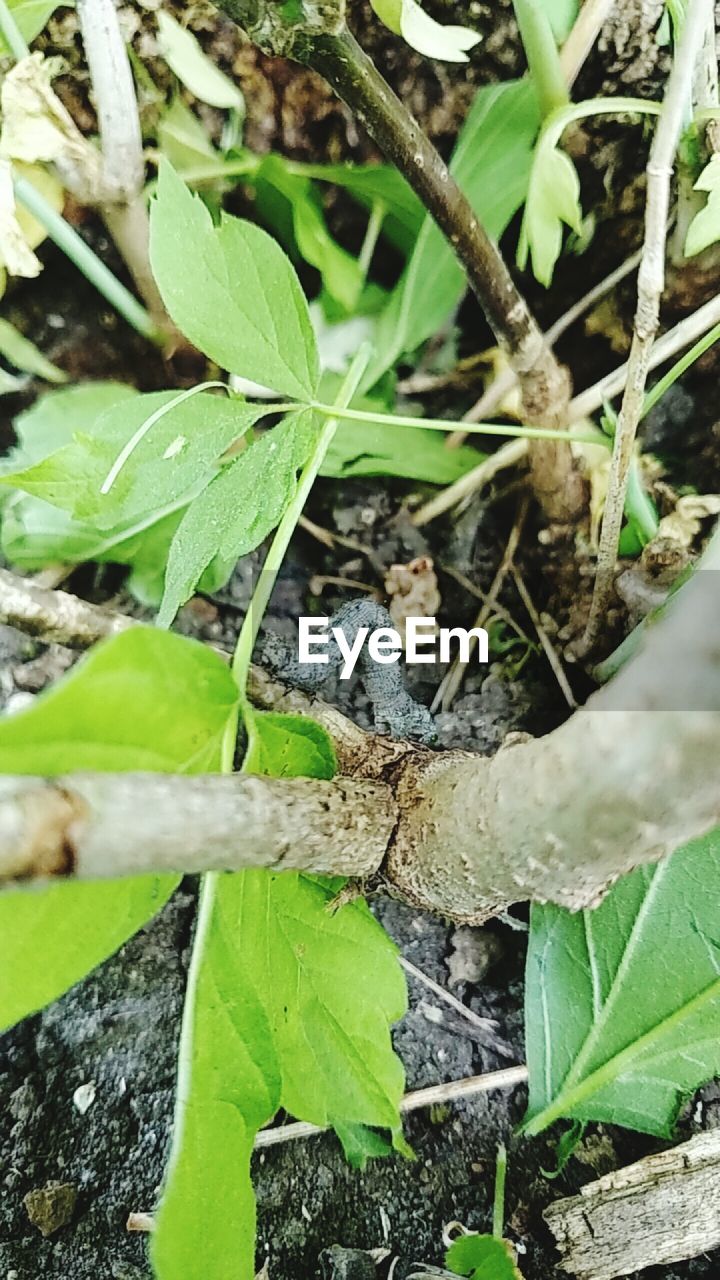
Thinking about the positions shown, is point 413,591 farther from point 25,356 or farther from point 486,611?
point 25,356

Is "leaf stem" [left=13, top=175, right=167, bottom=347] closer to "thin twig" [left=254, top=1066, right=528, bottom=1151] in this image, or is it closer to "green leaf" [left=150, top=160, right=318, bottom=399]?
"green leaf" [left=150, top=160, right=318, bottom=399]

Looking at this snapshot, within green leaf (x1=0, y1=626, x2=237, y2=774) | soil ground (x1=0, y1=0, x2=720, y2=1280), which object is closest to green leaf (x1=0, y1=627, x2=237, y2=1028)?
green leaf (x1=0, y1=626, x2=237, y2=774)

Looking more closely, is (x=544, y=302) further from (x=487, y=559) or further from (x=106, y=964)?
(x=106, y=964)

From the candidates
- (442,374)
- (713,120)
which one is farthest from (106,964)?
(713,120)

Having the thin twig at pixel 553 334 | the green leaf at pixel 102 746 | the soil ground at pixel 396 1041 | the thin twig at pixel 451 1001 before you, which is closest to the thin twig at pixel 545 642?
the soil ground at pixel 396 1041

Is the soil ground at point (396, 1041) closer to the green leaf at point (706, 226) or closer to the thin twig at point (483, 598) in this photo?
the thin twig at point (483, 598)

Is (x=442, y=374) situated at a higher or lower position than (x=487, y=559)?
higher
